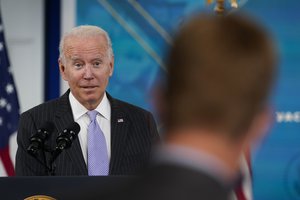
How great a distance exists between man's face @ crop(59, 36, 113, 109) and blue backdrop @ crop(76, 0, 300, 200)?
7.69 feet

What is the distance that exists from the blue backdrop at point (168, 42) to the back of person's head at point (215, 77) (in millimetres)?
4620

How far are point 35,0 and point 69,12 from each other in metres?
0.38

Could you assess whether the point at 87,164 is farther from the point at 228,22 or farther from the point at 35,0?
the point at 35,0

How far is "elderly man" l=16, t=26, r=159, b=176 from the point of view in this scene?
3.07 meters

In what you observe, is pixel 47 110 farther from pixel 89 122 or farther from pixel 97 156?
pixel 97 156

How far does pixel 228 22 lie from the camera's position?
3.44 ft

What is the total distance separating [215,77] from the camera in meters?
1.01

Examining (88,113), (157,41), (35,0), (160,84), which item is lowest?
(160,84)

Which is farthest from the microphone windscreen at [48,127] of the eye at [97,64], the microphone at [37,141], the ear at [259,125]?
the ear at [259,125]

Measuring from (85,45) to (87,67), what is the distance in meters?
0.10

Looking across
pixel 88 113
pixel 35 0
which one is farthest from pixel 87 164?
pixel 35 0

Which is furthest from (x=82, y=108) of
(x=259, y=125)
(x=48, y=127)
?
(x=259, y=125)

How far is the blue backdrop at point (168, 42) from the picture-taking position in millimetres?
5785

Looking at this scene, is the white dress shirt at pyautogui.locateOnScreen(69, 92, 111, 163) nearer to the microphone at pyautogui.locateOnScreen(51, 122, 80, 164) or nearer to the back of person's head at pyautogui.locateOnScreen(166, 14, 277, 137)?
the microphone at pyautogui.locateOnScreen(51, 122, 80, 164)
